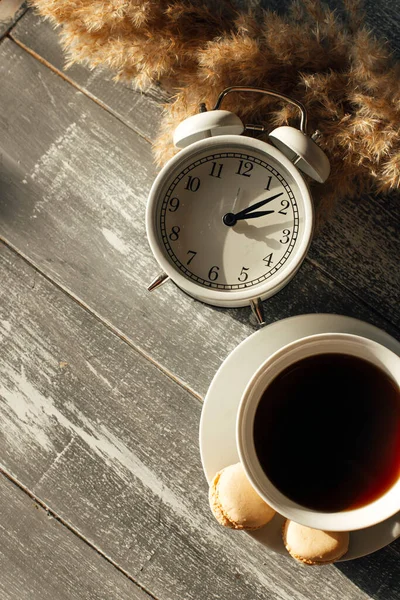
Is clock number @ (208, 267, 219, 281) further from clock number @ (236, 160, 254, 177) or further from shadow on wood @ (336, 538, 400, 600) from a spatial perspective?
shadow on wood @ (336, 538, 400, 600)

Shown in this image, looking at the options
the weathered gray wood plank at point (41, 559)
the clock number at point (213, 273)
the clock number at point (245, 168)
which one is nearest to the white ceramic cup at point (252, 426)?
the clock number at point (213, 273)

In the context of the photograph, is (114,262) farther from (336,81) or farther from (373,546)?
(373,546)

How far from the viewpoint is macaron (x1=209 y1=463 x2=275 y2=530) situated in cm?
87

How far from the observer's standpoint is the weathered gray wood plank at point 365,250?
3.20 feet

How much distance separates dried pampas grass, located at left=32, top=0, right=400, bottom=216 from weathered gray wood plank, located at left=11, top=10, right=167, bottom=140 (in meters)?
0.07

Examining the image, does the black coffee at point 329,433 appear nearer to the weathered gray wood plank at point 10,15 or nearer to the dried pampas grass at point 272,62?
the dried pampas grass at point 272,62

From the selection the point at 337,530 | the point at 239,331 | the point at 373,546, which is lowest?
the point at 373,546

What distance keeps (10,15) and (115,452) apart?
0.69 meters

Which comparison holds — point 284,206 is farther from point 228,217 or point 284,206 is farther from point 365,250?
point 365,250

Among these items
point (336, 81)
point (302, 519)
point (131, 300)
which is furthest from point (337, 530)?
point (336, 81)

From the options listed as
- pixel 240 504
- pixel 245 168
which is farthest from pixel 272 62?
pixel 240 504

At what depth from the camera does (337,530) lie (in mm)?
821

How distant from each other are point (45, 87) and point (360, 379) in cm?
63

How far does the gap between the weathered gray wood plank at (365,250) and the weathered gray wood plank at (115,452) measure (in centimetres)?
29
